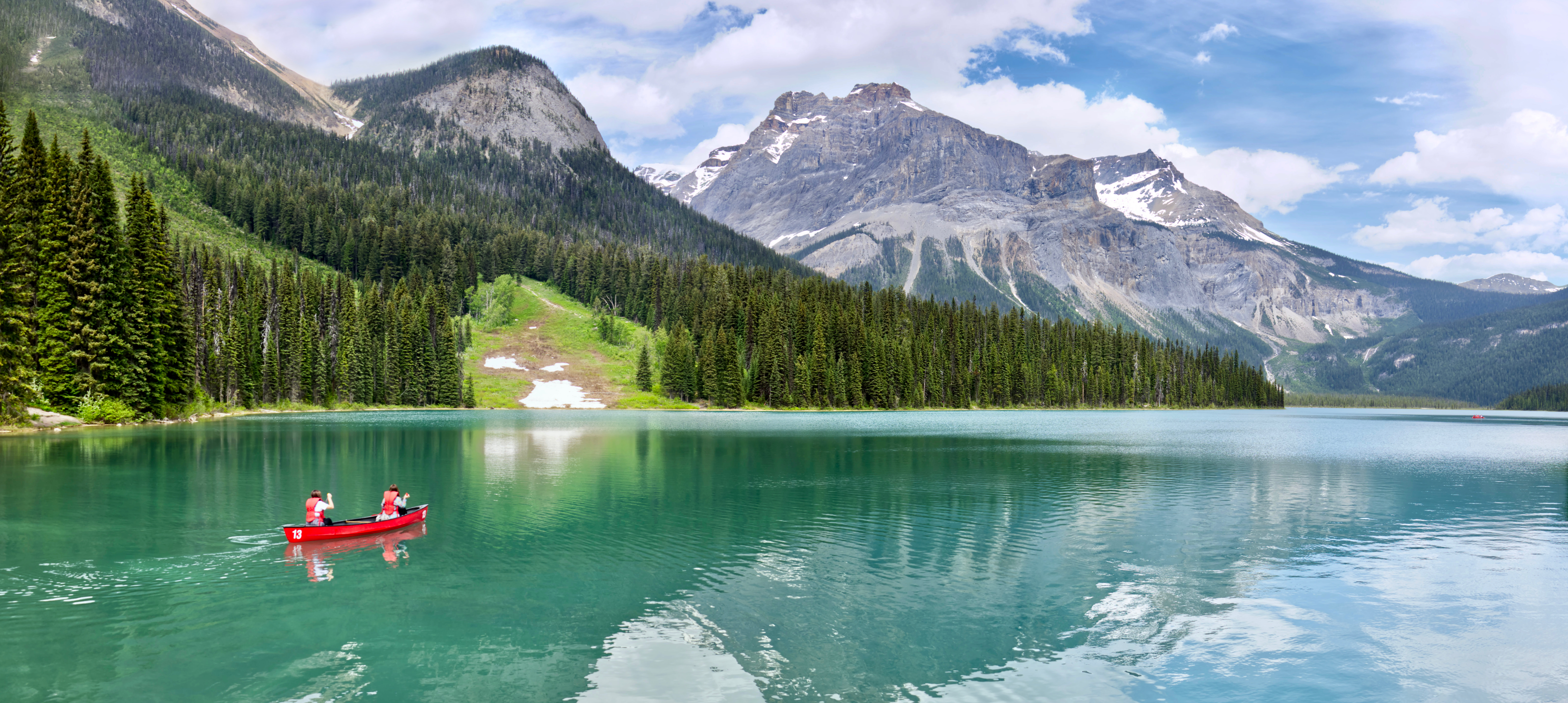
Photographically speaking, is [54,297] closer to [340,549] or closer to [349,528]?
[349,528]

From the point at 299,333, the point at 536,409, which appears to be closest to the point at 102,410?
the point at 299,333

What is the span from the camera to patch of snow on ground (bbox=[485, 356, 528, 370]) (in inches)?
6722

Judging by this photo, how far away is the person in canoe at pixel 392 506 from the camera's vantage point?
30.7 metres

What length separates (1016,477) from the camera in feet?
171

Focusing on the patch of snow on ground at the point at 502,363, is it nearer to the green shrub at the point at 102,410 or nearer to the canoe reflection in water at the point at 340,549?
the green shrub at the point at 102,410

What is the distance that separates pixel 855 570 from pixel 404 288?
541ft

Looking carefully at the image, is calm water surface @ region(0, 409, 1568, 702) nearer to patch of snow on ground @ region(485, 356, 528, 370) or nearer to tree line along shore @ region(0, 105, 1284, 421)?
tree line along shore @ region(0, 105, 1284, 421)

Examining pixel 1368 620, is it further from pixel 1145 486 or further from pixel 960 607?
pixel 1145 486

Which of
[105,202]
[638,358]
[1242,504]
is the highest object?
[105,202]

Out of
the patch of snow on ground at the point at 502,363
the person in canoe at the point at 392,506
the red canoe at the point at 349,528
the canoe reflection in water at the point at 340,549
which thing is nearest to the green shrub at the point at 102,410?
the red canoe at the point at 349,528

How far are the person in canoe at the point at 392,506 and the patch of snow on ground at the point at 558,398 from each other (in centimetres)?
12171

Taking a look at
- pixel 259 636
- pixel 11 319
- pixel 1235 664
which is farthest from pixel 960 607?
pixel 11 319

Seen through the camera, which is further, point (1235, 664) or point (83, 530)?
point (83, 530)

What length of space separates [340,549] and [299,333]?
121220 mm
